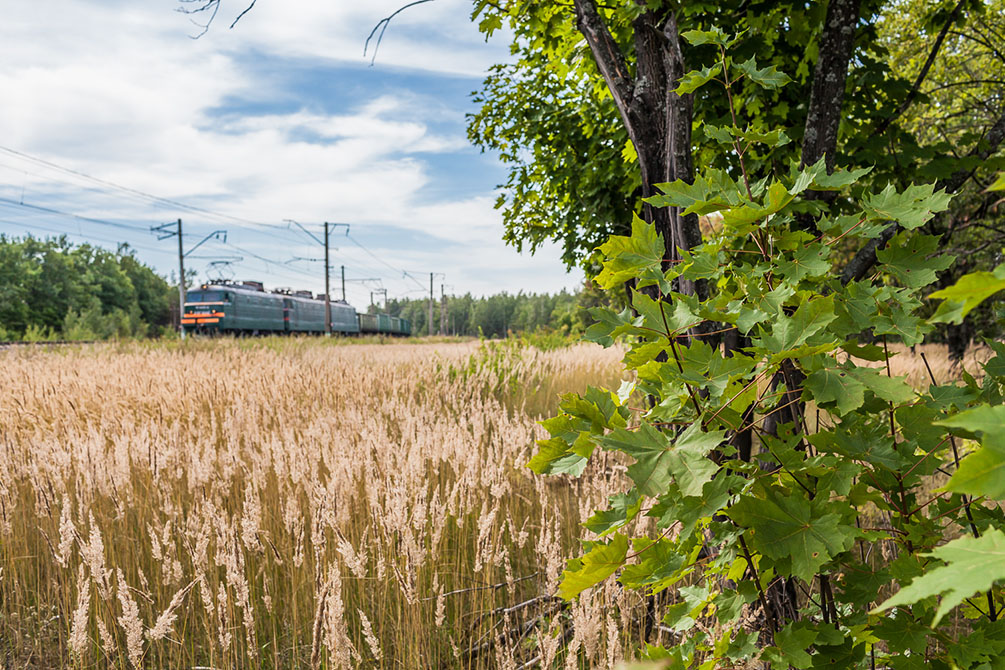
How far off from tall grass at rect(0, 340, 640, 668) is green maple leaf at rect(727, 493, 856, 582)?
30.1 inches

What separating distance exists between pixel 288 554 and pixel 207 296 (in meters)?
29.2

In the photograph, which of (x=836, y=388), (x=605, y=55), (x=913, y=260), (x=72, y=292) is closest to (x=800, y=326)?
(x=836, y=388)

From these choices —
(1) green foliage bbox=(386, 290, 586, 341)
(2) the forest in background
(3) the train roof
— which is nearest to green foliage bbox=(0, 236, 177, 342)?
(2) the forest in background

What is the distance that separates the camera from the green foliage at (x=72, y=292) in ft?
154

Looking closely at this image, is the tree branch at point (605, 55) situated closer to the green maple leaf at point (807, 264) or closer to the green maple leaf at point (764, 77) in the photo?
the green maple leaf at point (764, 77)

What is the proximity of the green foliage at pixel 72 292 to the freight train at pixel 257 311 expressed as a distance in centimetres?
1143

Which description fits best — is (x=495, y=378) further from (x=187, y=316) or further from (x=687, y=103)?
(x=187, y=316)

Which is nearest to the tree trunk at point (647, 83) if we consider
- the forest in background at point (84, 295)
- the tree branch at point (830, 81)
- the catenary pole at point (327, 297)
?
the tree branch at point (830, 81)

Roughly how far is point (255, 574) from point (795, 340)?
2.67m

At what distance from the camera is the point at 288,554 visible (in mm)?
2709

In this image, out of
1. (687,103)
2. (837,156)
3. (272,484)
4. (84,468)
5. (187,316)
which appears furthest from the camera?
(187,316)

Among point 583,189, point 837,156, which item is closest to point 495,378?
point 583,189

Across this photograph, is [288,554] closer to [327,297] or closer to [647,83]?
[647,83]

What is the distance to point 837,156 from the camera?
101 inches
